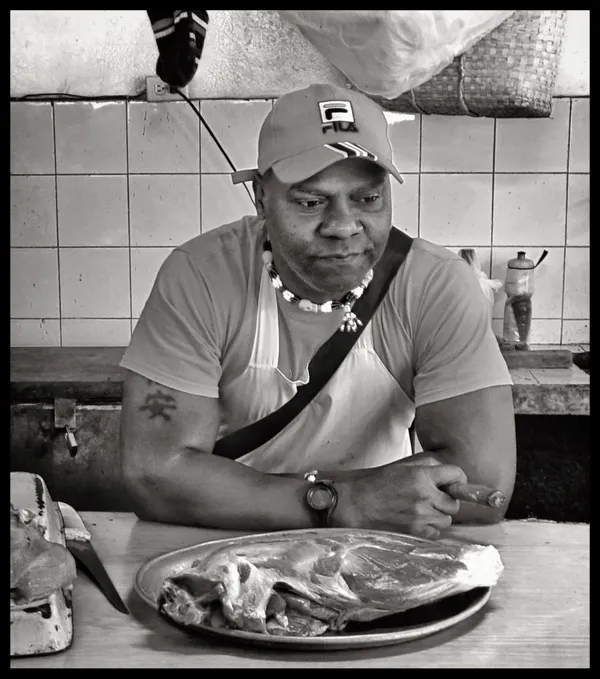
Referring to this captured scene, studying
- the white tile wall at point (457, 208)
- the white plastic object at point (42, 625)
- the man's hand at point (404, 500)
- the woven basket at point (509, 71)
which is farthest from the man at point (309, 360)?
the white tile wall at point (457, 208)

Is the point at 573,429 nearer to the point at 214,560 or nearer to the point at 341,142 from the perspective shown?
the point at 341,142

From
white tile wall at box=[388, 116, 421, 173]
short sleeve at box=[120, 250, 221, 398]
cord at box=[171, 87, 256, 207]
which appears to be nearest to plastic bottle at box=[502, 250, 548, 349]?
white tile wall at box=[388, 116, 421, 173]

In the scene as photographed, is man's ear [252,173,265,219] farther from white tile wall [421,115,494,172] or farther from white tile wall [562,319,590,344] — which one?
white tile wall [562,319,590,344]

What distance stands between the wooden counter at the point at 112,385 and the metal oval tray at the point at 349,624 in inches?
70.4

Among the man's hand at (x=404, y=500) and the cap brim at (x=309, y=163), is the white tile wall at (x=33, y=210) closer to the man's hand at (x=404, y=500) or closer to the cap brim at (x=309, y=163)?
the cap brim at (x=309, y=163)

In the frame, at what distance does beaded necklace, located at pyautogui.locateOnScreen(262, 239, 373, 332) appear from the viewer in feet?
6.61

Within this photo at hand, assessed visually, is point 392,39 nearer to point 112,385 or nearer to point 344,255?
point 344,255

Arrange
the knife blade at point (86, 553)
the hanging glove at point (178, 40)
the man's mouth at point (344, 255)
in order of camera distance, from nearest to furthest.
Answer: the knife blade at point (86, 553) → the man's mouth at point (344, 255) → the hanging glove at point (178, 40)

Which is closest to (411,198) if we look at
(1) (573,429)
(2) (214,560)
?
(1) (573,429)

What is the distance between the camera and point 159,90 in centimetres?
361

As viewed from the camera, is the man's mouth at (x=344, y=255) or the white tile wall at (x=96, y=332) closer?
the man's mouth at (x=344, y=255)

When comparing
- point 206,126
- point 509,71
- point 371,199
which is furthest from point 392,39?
point 371,199

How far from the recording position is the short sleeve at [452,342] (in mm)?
1918

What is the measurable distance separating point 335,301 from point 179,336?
339 millimetres
